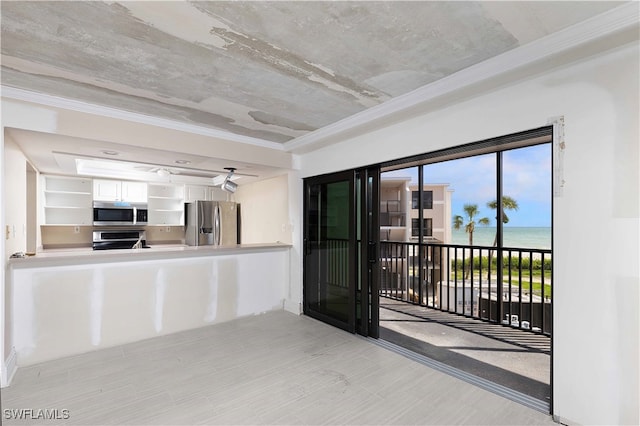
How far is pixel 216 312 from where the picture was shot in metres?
4.16

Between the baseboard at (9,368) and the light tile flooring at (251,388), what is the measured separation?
0.07 metres

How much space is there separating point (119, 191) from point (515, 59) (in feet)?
20.0

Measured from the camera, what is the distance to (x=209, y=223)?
→ 6.27 m

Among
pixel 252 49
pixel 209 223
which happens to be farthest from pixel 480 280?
pixel 209 223

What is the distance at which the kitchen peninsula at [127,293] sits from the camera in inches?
116

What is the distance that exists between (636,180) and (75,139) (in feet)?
14.2

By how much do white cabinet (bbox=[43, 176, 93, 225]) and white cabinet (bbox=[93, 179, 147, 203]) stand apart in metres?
0.14

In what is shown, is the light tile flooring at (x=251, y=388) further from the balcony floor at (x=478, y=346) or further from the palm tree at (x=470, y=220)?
the palm tree at (x=470, y=220)

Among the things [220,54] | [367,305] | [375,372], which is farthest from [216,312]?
[220,54]

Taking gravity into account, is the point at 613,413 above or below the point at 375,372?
above

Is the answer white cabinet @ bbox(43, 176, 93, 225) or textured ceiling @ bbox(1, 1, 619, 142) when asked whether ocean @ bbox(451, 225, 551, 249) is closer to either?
textured ceiling @ bbox(1, 1, 619, 142)

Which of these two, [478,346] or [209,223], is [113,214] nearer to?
[209,223]

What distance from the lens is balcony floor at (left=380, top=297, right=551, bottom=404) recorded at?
2665 millimetres

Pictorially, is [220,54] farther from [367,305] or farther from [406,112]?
[367,305]
